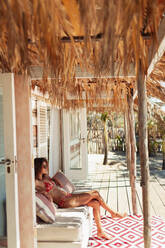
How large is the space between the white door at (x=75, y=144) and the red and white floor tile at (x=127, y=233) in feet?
9.31

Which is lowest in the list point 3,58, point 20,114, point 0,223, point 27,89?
point 0,223

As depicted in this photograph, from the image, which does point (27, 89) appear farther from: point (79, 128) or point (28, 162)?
point (79, 128)

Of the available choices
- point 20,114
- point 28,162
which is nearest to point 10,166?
point 28,162

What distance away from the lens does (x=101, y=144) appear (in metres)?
11.6

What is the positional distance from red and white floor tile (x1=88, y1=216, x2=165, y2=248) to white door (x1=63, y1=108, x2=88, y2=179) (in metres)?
2.84

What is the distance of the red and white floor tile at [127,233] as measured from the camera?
331 centimetres

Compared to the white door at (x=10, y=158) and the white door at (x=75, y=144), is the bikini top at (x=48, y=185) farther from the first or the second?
the white door at (x=75, y=144)

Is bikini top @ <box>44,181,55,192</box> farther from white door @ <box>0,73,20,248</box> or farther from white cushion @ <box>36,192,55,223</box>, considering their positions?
white door @ <box>0,73,20,248</box>

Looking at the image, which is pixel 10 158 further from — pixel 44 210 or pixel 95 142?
pixel 95 142

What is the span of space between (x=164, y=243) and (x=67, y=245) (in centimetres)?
127

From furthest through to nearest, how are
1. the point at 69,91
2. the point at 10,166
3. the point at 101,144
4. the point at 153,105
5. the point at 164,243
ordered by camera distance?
the point at 101,144 < the point at 153,105 < the point at 69,91 < the point at 164,243 < the point at 10,166

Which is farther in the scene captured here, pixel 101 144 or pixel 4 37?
pixel 101 144

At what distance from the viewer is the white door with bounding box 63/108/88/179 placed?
7.04 meters

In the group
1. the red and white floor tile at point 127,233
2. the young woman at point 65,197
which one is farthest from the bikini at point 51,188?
the red and white floor tile at point 127,233
